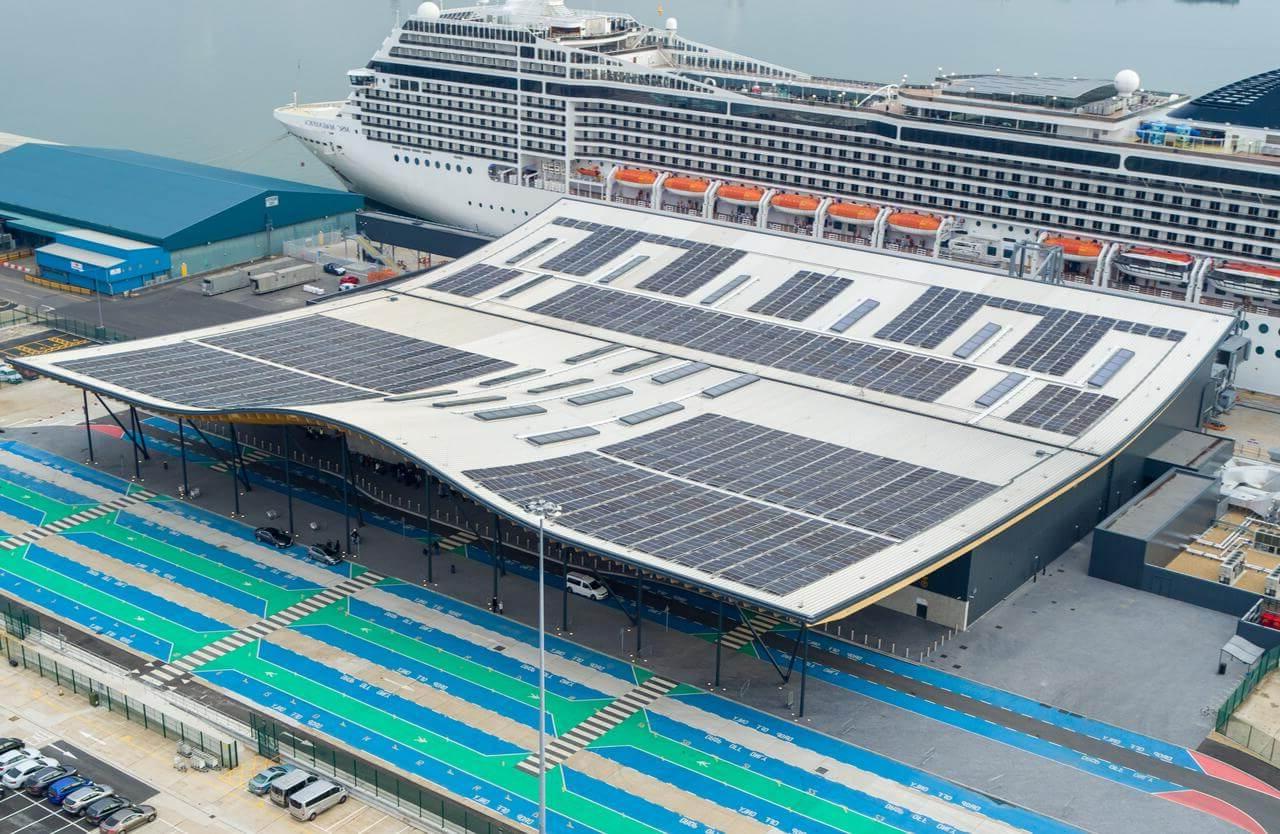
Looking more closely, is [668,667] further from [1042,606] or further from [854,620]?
[1042,606]

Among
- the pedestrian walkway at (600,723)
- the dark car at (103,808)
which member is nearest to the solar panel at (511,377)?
the pedestrian walkway at (600,723)

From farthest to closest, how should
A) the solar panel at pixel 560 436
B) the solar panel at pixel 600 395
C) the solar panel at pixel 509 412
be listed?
the solar panel at pixel 600 395
the solar panel at pixel 509 412
the solar panel at pixel 560 436

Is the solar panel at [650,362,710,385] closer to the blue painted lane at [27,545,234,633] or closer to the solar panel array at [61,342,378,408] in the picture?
the solar panel array at [61,342,378,408]

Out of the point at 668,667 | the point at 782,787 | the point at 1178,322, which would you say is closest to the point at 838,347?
the point at 1178,322

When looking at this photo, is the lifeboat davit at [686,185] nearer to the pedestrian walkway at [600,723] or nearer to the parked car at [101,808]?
the pedestrian walkway at [600,723]

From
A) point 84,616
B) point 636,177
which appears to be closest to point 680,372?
point 84,616

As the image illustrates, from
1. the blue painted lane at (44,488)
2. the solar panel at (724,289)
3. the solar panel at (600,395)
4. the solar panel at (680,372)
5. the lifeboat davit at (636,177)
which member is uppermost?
the lifeboat davit at (636,177)
